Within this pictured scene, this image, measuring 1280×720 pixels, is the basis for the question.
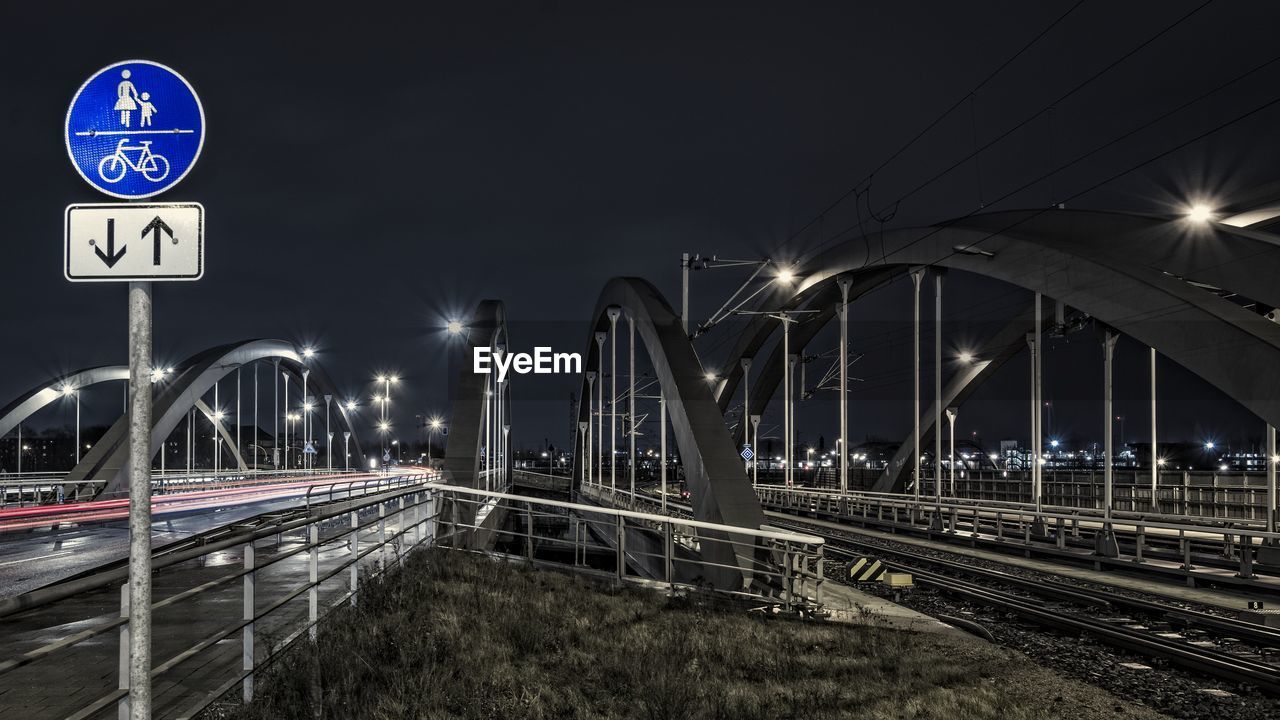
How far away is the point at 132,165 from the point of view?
414cm

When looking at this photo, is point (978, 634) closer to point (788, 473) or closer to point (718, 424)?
point (718, 424)

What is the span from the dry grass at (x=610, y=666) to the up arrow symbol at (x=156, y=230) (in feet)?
8.90

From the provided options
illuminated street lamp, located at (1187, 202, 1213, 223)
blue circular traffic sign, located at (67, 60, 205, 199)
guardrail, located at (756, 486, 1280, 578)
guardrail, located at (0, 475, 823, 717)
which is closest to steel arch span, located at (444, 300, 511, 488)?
guardrail, located at (0, 475, 823, 717)

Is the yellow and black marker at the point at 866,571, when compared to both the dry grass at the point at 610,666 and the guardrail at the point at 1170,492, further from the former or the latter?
the guardrail at the point at 1170,492

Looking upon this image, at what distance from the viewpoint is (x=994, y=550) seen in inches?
911

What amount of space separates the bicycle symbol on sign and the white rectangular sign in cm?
20

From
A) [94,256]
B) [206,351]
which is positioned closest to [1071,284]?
[94,256]

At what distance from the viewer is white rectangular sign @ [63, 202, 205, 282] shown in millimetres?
3904

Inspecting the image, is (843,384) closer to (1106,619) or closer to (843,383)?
(843,383)

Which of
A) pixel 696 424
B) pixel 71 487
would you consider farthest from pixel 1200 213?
pixel 71 487

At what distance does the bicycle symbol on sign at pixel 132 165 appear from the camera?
162 inches

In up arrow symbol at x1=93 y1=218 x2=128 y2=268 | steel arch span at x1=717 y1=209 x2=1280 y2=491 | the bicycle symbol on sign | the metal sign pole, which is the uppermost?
steel arch span at x1=717 y1=209 x2=1280 y2=491

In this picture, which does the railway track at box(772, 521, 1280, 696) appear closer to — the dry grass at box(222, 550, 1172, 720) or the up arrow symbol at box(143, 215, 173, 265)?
the dry grass at box(222, 550, 1172, 720)

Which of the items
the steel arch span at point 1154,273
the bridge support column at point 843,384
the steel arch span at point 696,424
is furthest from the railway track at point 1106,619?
the bridge support column at point 843,384
